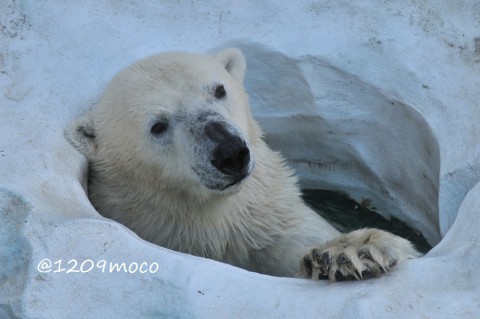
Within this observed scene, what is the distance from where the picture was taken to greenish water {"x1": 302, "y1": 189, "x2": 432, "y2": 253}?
427 centimetres

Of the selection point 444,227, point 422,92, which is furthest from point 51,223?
point 422,92

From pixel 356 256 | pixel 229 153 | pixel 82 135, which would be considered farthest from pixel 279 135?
pixel 356 256

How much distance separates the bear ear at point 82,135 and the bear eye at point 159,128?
16.3 inches

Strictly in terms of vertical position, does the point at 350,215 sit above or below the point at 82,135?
below

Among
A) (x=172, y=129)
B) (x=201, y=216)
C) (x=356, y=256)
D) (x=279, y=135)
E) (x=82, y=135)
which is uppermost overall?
(x=172, y=129)

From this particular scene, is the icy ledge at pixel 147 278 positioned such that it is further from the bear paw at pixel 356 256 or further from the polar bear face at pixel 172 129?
the polar bear face at pixel 172 129

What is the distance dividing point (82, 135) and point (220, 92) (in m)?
0.66

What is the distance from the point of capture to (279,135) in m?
4.49

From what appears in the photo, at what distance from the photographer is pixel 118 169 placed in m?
3.45

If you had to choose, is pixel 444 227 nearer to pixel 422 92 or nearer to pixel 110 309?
pixel 422 92

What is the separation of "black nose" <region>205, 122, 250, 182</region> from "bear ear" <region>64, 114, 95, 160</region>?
0.75 m

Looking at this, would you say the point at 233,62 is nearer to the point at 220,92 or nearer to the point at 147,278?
the point at 220,92

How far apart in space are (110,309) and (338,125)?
2.11 metres

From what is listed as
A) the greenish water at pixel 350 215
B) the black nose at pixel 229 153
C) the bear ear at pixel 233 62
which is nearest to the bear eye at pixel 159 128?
the black nose at pixel 229 153
